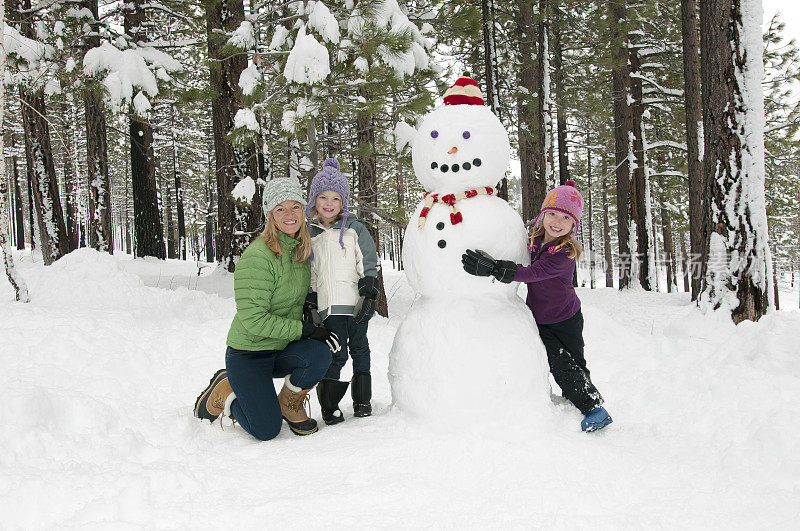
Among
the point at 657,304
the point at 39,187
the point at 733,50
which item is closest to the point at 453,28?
the point at 733,50

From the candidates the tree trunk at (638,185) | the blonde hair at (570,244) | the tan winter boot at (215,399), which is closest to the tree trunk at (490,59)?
the tree trunk at (638,185)

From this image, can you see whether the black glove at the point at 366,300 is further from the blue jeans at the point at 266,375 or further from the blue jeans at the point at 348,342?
the blue jeans at the point at 266,375

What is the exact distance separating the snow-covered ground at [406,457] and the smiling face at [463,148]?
110 centimetres

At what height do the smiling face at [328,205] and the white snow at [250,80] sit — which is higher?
the white snow at [250,80]

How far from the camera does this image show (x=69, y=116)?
22.1 m

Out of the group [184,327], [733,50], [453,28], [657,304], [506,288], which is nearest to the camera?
[506,288]

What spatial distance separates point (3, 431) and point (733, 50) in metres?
6.75

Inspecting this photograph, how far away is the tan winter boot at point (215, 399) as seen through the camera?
11.0 feet

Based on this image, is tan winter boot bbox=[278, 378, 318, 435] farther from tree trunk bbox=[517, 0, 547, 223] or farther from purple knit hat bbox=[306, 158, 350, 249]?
tree trunk bbox=[517, 0, 547, 223]

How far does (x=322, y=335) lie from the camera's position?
3.24m

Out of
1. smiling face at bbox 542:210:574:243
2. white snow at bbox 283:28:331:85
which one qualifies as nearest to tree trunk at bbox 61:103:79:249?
white snow at bbox 283:28:331:85

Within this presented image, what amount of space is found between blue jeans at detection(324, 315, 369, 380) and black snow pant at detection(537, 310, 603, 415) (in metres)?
1.23

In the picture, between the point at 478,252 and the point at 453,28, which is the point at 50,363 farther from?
the point at 453,28

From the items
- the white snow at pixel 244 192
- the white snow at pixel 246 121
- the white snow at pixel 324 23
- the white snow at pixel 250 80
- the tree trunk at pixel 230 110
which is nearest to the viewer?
the white snow at pixel 324 23
